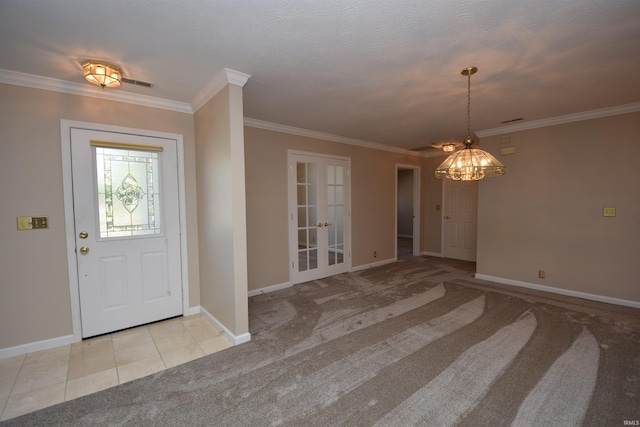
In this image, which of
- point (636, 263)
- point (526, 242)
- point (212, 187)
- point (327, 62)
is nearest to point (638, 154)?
point (636, 263)

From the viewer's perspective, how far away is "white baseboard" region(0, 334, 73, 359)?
2.44 meters

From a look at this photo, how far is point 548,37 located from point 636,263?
330cm

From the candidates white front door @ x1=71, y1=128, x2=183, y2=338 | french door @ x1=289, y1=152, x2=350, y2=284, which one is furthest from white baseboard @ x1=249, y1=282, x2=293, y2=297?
white front door @ x1=71, y1=128, x2=183, y2=338

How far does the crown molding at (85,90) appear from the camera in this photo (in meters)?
2.40

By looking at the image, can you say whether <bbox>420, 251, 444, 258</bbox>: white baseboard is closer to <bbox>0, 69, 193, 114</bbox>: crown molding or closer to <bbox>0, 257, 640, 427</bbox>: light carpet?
<bbox>0, 257, 640, 427</bbox>: light carpet

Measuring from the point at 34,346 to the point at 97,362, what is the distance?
72cm

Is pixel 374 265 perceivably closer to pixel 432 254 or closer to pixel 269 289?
pixel 432 254

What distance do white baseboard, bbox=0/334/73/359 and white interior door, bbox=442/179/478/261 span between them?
6542 millimetres

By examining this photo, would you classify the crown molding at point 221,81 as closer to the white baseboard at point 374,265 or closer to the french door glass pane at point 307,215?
the french door glass pane at point 307,215

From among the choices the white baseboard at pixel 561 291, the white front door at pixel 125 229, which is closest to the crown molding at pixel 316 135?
the white front door at pixel 125 229

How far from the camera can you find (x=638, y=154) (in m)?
3.38

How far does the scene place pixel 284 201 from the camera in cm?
428

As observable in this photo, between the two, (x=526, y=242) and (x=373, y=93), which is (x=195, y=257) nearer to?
(x=373, y=93)

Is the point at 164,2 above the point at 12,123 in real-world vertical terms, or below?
above
